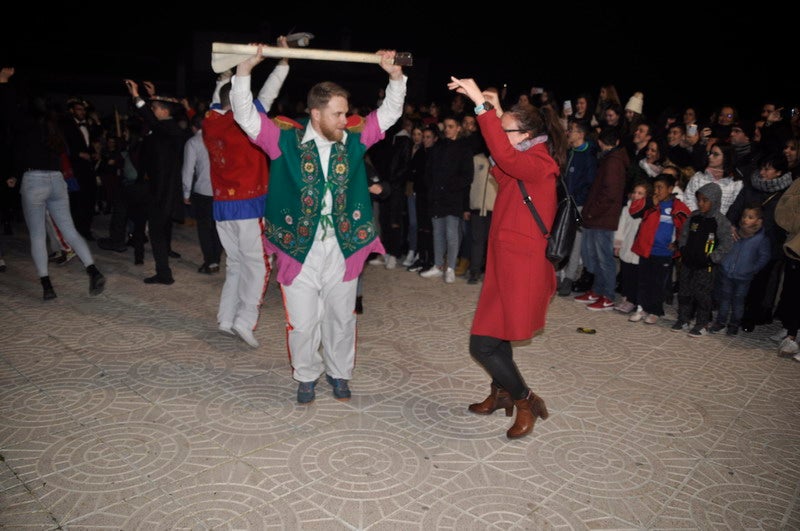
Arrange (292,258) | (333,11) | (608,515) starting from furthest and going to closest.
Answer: (333,11) → (292,258) → (608,515)

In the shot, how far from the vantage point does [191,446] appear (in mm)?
3391

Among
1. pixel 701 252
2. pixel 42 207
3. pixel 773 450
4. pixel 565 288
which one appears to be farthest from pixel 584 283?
pixel 42 207

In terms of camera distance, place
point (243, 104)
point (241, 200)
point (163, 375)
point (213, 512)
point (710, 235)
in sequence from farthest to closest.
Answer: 1. point (710, 235)
2. point (241, 200)
3. point (163, 375)
4. point (243, 104)
5. point (213, 512)

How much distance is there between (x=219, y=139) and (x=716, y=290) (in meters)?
5.20

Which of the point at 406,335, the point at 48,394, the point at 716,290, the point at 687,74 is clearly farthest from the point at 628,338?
Result: the point at 687,74

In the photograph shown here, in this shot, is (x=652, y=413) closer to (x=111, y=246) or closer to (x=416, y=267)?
(x=416, y=267)

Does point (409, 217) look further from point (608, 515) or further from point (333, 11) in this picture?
point (333, 11)

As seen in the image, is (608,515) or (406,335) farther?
(406,335)

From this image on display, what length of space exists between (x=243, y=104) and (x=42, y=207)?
3782mm

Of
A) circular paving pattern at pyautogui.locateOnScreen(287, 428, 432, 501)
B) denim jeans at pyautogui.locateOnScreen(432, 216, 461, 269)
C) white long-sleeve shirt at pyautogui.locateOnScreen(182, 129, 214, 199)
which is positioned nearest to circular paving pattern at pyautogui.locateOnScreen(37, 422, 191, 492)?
circular paving pattern at pyautogui.locateOnScreen(287, 428, 432, 501)

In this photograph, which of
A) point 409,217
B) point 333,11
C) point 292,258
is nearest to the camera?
point 292,258

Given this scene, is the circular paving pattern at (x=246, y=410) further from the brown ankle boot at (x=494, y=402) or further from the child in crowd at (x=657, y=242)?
the child in crowd at (x=657, y=242)

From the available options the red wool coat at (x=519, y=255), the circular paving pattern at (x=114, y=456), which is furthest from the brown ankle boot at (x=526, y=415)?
the circular paving pattern at (x=114, y=456)

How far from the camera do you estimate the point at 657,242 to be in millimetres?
6141
